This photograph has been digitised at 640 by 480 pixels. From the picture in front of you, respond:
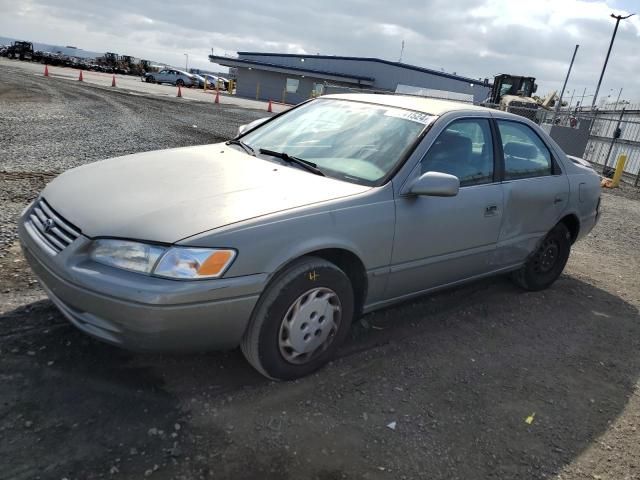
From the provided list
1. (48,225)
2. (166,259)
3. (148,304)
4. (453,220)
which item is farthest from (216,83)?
(148,304)

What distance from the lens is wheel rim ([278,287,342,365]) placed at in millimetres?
2807

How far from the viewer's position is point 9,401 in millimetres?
2455

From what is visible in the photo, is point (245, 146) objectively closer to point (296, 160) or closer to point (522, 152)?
point (296, 160)

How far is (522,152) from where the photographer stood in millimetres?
4254

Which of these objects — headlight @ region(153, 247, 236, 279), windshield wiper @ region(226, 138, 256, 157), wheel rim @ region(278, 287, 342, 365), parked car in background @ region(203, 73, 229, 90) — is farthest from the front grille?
parked car in background @ region(203, 73, 229, 90)

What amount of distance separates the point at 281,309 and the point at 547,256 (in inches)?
124

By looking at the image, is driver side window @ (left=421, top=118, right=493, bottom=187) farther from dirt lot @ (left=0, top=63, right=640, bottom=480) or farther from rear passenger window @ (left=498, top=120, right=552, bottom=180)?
dirt lot @ (left=0, top=63, right=640, bottom=480)

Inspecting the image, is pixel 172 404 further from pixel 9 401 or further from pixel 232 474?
pixel 9 401

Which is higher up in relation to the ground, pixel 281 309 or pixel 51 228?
pixel 51 228

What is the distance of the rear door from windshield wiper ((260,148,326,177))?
1.58 meters

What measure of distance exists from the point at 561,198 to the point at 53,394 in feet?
13.8

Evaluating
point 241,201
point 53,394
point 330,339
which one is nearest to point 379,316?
point 330,339

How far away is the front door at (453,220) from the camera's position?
3.26 m

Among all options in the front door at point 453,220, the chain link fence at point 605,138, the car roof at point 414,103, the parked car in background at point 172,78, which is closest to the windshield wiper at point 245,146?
the car roof at point 414,103
